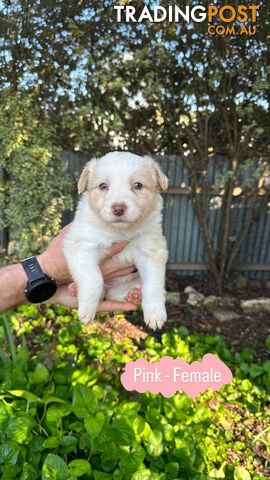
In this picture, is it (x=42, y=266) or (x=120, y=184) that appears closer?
(x=120, y=184)

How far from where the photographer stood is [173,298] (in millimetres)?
5617

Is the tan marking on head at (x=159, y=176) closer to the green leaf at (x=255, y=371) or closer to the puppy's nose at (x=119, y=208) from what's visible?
the puppy's nose at (x=119, y=208)

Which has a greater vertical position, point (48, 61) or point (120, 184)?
point (48, 61)

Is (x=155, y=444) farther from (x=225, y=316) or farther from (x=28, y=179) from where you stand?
(x=28, y=179)

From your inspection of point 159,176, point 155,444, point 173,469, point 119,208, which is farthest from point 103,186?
point 173,469

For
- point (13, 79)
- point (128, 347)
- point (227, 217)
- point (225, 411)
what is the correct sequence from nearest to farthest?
1. point (225, 411)
2. point (128, 347)
3. point (13, 79)
4. point (227, 217)

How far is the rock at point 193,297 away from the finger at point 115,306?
3272 millimetres

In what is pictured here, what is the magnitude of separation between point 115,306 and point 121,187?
904 millimetres

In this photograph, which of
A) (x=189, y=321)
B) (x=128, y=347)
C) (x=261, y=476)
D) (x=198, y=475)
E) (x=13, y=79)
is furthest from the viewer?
(x=13, y=79)

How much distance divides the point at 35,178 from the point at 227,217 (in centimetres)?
343

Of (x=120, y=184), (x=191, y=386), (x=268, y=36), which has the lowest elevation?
(x=191, y=386)

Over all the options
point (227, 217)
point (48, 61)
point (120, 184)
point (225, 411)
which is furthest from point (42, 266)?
point (227, 217)

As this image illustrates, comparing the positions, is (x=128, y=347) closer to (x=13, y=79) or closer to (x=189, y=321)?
(x=189, y=321)

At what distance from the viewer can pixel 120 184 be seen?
1.94 meters
